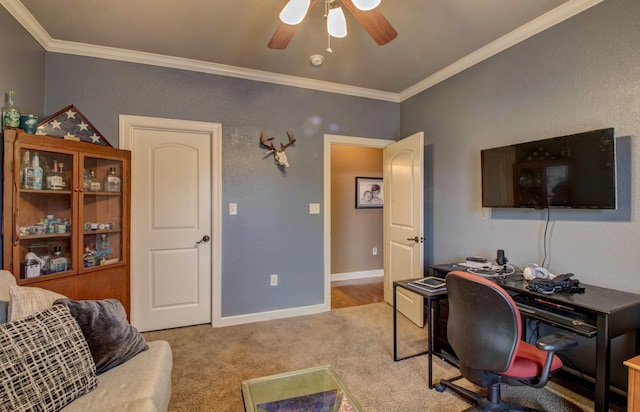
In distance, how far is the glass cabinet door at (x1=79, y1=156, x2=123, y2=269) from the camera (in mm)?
2428

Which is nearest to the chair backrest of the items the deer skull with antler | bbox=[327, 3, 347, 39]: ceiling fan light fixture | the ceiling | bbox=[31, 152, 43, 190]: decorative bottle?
bbox=[327, 3, 347, 39]: ceiling fan light fixture

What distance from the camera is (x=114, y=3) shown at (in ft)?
6.88

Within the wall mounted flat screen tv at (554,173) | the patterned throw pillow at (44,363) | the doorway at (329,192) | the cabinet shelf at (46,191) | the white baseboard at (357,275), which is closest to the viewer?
the patterned throw pillow at (44,363)

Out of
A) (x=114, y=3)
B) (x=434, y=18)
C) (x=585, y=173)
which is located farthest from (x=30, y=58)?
(x=585, y=173)

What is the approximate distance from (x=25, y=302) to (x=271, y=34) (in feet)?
7.78

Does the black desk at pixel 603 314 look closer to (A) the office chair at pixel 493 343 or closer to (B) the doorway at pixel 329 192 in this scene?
(A) the office chair at pixel 493 343

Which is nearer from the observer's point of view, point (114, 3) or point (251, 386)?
point (251, 386)

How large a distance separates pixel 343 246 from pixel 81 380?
13.4ft

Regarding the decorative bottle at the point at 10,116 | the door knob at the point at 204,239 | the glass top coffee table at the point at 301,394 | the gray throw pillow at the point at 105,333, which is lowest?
the glass top coffee table at the point at 301,394

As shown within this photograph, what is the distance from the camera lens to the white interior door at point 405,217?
306 centimetres

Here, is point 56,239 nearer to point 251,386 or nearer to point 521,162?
point 251,386

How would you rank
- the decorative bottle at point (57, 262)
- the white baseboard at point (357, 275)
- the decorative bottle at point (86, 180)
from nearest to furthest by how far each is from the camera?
1. the decorative bottle at point (57, 262)
2. the decorative bottle at point (86, 180)
3. the white baseboard at point (357, 275)

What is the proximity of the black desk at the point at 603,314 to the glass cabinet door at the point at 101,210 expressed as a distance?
3.16 metres

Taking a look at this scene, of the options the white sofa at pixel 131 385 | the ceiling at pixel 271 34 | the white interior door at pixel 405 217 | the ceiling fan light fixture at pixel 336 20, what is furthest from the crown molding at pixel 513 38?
the white sofa at pixel 131 385
